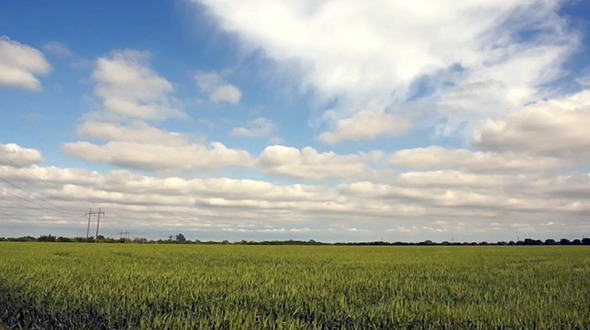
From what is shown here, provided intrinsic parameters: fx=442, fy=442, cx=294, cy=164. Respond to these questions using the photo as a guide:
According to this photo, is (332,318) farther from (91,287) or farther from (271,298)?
(91,287)

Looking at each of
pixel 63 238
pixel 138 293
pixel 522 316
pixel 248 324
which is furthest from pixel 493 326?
pixel 63 238

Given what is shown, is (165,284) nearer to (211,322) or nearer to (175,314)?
(175,314)

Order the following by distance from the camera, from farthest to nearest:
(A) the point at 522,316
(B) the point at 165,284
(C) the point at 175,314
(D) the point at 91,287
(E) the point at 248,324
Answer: (B) the point at 165,284 → (D) the point at 91,287 → (C) the point at 175,314 → (A) the point at 522,316 → (E) the point at 248,324

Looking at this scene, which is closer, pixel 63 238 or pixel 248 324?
pixel 248 324

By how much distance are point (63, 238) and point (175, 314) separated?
117 metres

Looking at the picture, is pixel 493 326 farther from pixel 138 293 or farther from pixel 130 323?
pixel 138 293

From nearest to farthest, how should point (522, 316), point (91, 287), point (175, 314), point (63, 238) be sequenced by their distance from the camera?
1. point (522, 316)
2. point (175, 314)
3. point (91, 287)
4. point (63, 238)

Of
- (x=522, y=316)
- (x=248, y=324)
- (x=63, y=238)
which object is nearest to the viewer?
(x=248, y=324)

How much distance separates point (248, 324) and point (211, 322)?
86cm

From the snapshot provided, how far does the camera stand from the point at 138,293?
10.5m

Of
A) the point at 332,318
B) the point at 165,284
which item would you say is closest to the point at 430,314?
the point at 332,318

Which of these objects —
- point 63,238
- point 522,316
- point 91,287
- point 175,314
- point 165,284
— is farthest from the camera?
point 63,238

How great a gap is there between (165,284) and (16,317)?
3.64 meters

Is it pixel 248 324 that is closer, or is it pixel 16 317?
pixel 248 324
